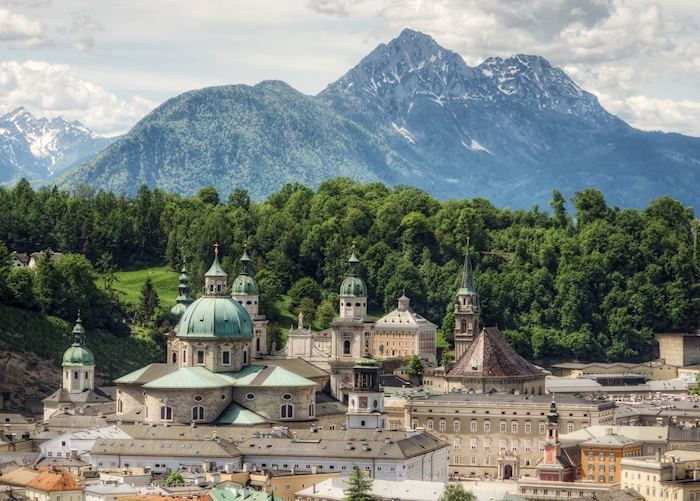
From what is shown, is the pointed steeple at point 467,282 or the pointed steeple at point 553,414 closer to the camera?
the pointed steeple at point 553,414

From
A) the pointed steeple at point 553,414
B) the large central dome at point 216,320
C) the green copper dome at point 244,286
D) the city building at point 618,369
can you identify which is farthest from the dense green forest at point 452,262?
the pointed steeple at point 553,414

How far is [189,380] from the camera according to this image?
128875 mm

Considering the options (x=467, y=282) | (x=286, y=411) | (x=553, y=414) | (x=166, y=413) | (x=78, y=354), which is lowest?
(x=166, y=413)

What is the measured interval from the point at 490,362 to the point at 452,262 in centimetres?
3580

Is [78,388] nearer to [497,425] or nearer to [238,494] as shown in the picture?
[497,425]

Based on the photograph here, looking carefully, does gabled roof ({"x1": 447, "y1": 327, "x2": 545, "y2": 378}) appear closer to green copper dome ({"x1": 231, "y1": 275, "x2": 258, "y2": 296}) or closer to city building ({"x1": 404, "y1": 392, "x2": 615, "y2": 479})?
city building ({"x1": 404, "y1": 392, "x2": 615, "y2": 479})

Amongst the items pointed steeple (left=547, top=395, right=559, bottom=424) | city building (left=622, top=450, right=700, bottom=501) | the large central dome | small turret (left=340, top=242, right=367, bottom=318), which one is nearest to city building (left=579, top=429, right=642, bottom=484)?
pointed steeple (left=547, top=395, right=559, bottom=424)

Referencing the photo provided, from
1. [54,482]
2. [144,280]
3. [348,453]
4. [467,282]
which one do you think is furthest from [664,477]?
[144,280]

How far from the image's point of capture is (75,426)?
13138 cm

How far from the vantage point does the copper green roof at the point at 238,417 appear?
418 feet

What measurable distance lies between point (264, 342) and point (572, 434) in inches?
1252

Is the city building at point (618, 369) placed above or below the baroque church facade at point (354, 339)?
below

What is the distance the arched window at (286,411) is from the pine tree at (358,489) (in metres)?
23.4

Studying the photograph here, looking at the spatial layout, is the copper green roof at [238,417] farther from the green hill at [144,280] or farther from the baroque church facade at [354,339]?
the green hill at [144,280]
